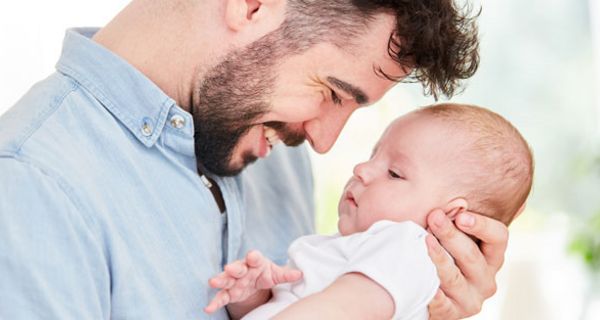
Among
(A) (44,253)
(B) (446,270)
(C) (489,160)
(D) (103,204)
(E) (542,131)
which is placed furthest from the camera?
(E) (542,131)

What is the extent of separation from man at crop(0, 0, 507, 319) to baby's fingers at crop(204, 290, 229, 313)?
0.05 m

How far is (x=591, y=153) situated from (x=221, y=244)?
126 inches

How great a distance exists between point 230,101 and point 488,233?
566mm

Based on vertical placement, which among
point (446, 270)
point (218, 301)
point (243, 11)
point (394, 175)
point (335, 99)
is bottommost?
point (218, 301)

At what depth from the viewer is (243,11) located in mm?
1591

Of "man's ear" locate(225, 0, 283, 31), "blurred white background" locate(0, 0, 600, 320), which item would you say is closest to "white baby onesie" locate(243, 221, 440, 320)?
"man's ear" locate(225, 0, 283, 31)

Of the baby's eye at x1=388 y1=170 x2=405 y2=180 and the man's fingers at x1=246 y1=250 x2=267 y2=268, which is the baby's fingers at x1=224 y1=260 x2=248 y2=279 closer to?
the man's fingers at x1=246 y1=250 x2=267 y2=268

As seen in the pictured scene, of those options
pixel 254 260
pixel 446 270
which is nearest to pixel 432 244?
pixel 446 270

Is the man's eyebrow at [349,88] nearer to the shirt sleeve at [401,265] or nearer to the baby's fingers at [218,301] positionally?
the shirt sleeve at [401,265]

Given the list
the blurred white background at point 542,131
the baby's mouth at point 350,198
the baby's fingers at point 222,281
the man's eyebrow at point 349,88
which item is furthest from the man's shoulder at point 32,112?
the blurred white background at point 542,131

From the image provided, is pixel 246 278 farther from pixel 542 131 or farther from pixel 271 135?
pixel 542 131

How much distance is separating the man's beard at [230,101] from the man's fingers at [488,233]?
0.45 m

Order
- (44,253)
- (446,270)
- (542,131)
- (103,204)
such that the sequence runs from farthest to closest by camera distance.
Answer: (542,131) < (446,270) < (103,204) < (44,253)

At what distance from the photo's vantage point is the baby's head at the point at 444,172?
166 centimetres
